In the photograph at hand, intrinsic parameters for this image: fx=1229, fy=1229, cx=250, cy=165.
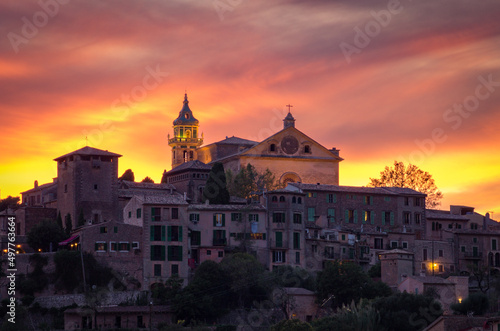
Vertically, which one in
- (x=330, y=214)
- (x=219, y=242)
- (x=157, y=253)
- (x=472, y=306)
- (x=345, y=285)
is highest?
(x=330, y=214)

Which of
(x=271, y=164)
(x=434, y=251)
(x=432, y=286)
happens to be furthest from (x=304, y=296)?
(x=271, y=164)

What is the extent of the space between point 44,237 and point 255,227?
579 inches

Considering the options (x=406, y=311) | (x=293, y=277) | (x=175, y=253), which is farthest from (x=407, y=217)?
(x=406, y=311)

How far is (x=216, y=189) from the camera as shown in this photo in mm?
89375

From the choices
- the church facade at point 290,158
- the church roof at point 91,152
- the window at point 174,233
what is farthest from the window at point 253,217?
the church facade at point 290,158

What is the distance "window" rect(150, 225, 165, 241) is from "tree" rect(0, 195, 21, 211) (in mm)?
28996

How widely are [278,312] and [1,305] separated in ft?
57.9

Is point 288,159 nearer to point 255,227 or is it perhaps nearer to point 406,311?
point 255,227

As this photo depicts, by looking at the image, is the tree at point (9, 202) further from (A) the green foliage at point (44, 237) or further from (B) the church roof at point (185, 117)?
(B) the church roof at point (185, 117)

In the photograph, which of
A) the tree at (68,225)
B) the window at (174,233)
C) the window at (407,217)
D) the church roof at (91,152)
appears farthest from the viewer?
the window at (407,217)

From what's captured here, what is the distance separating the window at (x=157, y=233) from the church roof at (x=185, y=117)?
54.5m

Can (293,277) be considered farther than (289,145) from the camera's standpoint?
No

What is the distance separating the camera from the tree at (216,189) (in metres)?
88.8

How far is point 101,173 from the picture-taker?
299 feet
